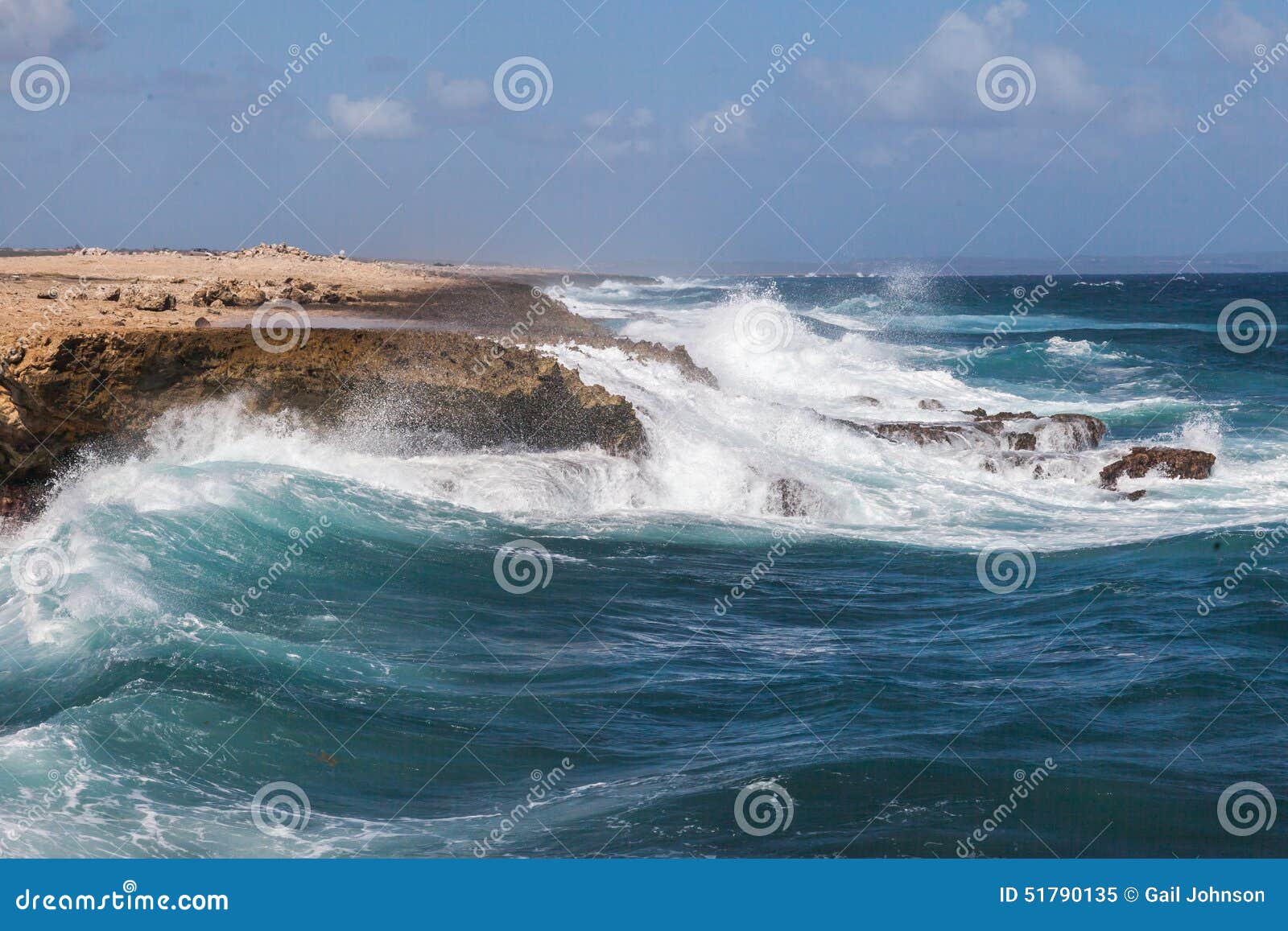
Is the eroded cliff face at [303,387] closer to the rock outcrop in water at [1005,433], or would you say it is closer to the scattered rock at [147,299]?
the scattered rock at [147,299]

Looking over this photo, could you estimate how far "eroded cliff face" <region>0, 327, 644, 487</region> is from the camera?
12.4 m

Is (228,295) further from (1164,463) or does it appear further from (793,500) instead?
(1164,463)

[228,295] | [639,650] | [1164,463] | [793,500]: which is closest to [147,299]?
[228,295]

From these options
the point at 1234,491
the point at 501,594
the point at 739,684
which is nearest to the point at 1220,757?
the point at 739,684

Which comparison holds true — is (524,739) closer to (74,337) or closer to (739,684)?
(739,684)

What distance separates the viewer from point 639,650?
1008 cm

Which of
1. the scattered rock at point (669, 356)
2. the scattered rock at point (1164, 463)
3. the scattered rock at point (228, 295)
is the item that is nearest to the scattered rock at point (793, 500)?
the scattered rock at point (1164, 463)

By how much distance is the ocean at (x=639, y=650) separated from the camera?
7117 millimetres

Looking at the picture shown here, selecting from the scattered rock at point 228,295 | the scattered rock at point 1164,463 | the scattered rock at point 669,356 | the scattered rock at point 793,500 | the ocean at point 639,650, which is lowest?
the ocean at point 639,650

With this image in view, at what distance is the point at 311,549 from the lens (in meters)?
12.3

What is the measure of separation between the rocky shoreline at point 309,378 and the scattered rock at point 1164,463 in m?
0.03

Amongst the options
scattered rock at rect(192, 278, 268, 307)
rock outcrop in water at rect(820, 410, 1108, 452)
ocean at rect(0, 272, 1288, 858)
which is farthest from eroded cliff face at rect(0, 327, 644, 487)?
rock outcrop in water at rect(820, 410, 1108, 452)

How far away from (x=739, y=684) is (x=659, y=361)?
12.9 m

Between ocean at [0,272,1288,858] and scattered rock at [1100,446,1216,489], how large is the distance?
273 mm
